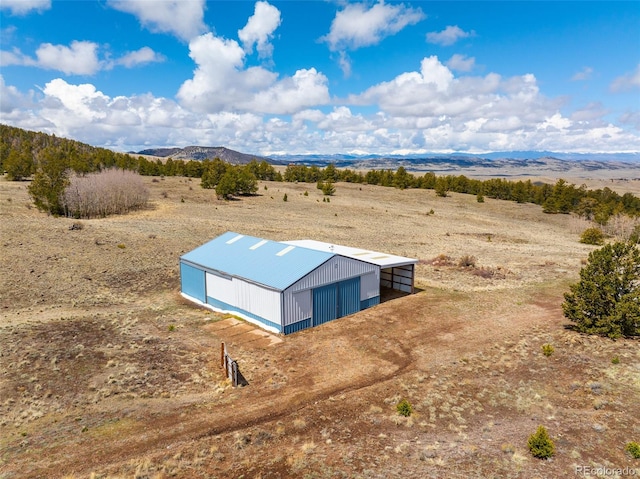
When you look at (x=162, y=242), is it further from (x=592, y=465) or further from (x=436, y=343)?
(x=592, y=465)

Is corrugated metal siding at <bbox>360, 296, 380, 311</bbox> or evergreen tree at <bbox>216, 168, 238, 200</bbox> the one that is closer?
corrugated metal siding at <bbox>360, 296, 380, 311</bbox>

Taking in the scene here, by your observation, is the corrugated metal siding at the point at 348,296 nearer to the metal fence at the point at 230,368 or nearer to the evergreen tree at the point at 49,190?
the metal fence at the point at 230,368

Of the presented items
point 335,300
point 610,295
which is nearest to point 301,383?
point 335,300

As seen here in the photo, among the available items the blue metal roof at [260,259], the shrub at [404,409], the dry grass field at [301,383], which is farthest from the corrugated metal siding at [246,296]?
the shrub at [404,409]

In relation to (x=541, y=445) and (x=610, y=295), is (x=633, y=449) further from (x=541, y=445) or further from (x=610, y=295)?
(x=610, y=295)

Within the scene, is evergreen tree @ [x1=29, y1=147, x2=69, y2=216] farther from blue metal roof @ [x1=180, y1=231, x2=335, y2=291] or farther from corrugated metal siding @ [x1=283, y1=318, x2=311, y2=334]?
corrugated metal siding @ [x1=283, y1=318, x2=311, y2=334]

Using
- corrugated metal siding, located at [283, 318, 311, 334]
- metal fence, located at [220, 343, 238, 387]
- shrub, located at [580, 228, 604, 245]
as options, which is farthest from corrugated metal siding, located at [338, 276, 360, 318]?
shrub, located at [580, 228, 604, 245]

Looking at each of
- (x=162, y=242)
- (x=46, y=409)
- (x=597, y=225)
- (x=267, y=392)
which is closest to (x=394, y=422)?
(x=267, y=392)
